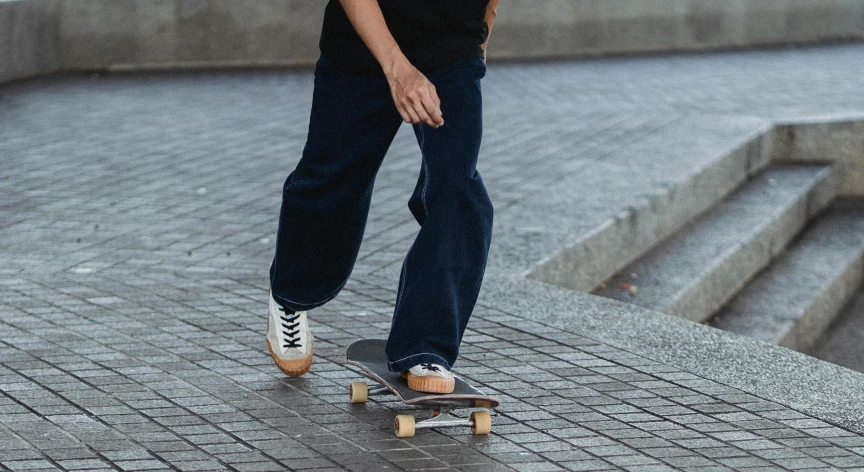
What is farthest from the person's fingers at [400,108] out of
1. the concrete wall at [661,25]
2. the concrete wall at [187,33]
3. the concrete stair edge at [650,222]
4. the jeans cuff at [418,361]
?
the concrete wall at [661,25]

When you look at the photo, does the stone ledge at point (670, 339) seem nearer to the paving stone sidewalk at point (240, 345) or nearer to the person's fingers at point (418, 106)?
the paving stone sidewalk at point (240, 345)

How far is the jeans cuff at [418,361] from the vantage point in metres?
3.28

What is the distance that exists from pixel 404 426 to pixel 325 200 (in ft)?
2.34

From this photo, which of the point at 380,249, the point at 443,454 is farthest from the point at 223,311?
the point at 443,454

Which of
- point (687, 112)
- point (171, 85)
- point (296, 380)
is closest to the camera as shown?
point (296, 380)

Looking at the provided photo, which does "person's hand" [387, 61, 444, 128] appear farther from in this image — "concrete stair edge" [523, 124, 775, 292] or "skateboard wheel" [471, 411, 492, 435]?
"concrete stair edge" [523, 124, 775, 292]

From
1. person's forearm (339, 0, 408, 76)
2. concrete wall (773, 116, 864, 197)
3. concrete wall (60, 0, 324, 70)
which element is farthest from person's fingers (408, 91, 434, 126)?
concrete wall (60, 0, 324, 70)

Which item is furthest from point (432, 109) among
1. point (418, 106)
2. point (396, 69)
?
point (396, 69)

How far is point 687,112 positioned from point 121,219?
4935 mm

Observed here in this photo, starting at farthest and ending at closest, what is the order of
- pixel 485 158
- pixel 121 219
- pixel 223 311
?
pixel 485 158 < pixel 121 219 < pixel 223 311

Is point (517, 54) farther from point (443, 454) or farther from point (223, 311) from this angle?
point (443, 454)

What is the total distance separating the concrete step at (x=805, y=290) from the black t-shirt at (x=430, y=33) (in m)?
3.24

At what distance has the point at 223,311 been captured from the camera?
4648 millimetres

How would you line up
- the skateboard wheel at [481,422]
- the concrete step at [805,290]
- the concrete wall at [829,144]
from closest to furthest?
1. the skateboard wheel at [481,422]
2. the concrete step at [805,290]
3. the concrete wall at [829,144]
